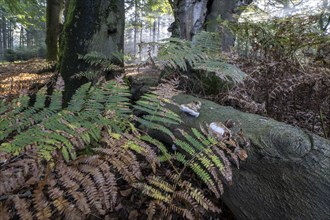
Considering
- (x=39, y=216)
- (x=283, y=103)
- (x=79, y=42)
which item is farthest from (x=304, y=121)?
(x=79, y=42)

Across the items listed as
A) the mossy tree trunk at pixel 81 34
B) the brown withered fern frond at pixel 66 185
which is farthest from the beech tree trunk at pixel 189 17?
the brown withered fern frond at pixel 66 185

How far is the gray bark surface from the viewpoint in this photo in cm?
124

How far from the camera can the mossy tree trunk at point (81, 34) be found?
3191 mm

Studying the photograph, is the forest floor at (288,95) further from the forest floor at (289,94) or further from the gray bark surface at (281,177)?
the gray bark surface at (281,177)

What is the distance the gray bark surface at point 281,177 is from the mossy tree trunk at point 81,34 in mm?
2461

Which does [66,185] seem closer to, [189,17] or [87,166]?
[87,166]

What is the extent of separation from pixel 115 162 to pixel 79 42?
2507 millimetres

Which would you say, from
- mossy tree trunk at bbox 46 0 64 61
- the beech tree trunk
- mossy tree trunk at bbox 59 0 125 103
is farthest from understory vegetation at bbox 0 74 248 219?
mossy tree trunk at bbox 46 0 64 61

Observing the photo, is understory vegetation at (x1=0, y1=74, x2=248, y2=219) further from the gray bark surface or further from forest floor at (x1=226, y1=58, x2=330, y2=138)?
forest floor at (x1=226, y1=58, x2=330, y2=138)

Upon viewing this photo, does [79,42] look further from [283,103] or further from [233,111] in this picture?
[283,103]

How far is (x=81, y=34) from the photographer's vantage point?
10.5 ft

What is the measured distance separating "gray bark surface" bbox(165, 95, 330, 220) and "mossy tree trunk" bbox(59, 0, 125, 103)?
96.9 inches

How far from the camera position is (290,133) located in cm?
144

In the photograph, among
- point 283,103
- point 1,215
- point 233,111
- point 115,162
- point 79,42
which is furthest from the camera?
point 79,42
